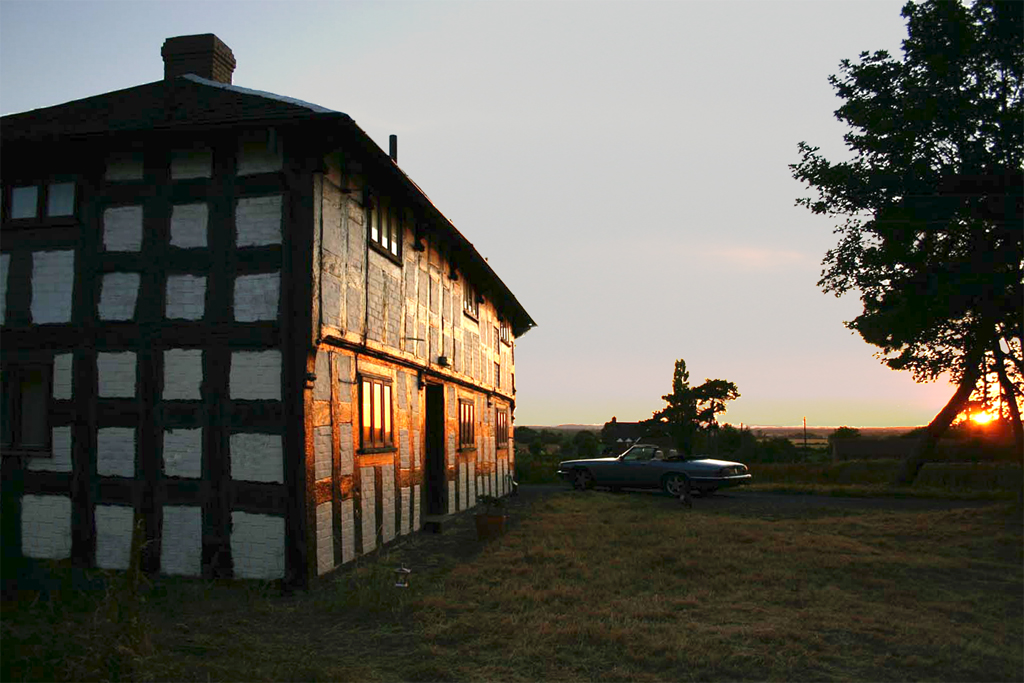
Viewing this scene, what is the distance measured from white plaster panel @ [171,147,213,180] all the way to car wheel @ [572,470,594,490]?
15951mm

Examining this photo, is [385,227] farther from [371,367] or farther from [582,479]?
[582,479]

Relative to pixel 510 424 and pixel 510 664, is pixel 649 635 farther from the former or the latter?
pixel 510 424

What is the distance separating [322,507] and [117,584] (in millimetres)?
2557

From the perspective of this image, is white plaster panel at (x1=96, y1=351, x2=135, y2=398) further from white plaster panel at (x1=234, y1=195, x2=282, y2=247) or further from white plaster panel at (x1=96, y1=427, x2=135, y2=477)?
white plaster panel at (x1=234, y1=195, x2=282, y2=247)

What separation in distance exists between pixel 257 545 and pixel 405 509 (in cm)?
373

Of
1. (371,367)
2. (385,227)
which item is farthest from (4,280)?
(385,227)

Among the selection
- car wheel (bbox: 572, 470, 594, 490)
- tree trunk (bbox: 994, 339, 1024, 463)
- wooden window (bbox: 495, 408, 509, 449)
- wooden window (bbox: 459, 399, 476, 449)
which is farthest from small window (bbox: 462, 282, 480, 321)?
tree trunk (bbox: 994, 339, 1024, 463)

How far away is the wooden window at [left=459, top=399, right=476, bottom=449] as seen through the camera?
16812 mm

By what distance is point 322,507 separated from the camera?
30.0 ft

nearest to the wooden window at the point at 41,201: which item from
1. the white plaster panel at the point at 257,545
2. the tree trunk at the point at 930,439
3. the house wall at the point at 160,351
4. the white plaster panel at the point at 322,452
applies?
the house wall at the point at 160,351

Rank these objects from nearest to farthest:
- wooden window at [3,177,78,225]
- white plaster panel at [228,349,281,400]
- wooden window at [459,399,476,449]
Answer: white plaster panel at [228,349,281,400] → wooden window at [3,177,78,225] → wooden window at [459,399,476,449]

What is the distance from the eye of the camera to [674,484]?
21234mm

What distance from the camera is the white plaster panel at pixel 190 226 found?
373 inches

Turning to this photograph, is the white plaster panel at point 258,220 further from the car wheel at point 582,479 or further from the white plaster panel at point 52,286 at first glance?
the car wheel at point 582,479
